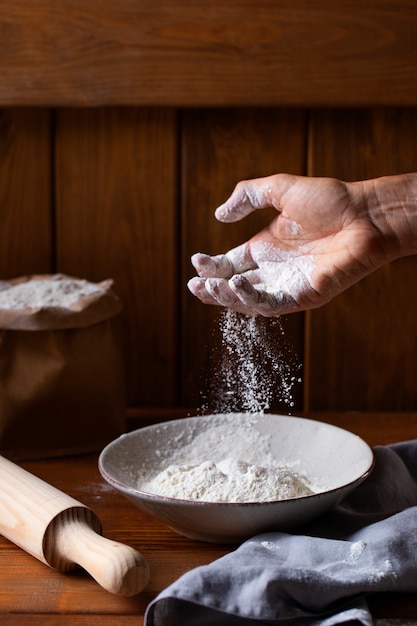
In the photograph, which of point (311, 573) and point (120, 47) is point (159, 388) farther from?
point (311, 573)

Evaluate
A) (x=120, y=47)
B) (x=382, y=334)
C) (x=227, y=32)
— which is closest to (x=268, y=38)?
(x=227, y=32)

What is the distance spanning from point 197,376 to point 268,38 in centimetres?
56

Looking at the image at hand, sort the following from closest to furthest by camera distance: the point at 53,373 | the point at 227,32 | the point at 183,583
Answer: the point at 183,583 < the point at 53,373 < the point at 227,32

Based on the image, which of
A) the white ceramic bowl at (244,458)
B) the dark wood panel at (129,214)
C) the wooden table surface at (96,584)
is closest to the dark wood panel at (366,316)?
the dark wood panel at (129,214)

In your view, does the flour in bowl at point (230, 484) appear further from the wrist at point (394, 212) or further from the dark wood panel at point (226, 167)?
the dark wood panel at point (226, 167)

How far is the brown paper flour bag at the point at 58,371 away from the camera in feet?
4.17

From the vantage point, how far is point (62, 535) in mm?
930

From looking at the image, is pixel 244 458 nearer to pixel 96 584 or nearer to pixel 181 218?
pixel 96 584

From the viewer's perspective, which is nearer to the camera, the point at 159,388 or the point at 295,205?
the point at 295,205

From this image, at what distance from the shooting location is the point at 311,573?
842 mm

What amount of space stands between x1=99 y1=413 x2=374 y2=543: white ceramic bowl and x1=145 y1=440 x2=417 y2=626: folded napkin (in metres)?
0.03

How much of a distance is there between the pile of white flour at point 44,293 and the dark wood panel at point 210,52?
0.29 metres

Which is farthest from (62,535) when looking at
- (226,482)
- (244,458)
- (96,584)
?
(244,458)

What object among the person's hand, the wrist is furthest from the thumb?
the wrist
